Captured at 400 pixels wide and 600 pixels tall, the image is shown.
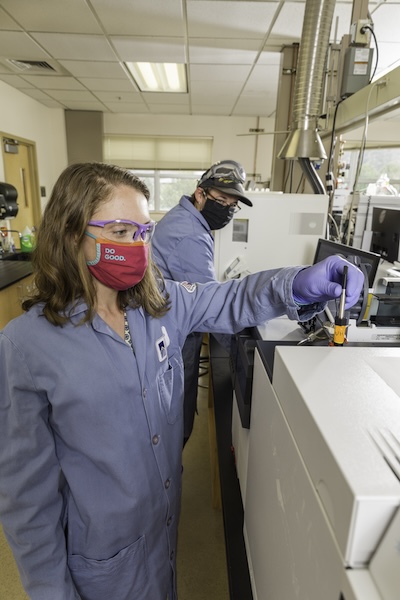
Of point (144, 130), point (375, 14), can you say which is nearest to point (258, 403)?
point (375, 14)

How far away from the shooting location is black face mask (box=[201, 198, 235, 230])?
1.66 meters

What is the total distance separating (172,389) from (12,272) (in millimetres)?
2467

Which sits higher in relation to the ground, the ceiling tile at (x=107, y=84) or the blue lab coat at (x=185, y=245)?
the ceiling tile at (x=107, y=84)

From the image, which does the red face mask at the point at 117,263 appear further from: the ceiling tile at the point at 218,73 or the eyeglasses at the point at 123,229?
the ceiling tile at the point at 218,73

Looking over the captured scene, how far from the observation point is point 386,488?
0.96ft

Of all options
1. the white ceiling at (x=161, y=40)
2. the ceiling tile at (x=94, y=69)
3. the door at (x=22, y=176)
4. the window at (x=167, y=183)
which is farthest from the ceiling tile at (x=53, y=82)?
the window at (x=167, y=183)

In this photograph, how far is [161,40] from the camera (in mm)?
3029

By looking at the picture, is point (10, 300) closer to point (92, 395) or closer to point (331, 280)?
point (92, 395)

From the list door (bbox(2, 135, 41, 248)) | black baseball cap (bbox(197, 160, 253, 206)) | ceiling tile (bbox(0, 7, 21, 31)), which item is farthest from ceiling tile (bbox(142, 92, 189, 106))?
black baseball cap (bbox(197, 160, 253, 206))

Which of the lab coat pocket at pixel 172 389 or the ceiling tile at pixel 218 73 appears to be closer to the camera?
the lab coat pocket at pixel 172 389

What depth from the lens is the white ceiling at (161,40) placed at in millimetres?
2486

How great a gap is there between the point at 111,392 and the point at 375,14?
3203mm

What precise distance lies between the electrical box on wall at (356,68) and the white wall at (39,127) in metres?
3.45

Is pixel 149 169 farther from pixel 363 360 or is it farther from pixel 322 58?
pixel 363 360
